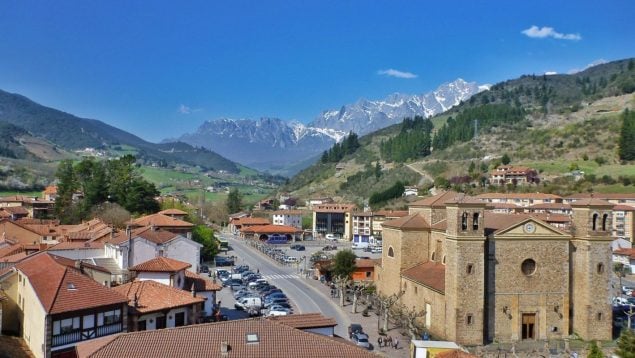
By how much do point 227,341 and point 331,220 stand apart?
10260 cm

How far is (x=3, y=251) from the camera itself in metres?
41.3

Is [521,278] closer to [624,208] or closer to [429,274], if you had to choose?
[429,274]

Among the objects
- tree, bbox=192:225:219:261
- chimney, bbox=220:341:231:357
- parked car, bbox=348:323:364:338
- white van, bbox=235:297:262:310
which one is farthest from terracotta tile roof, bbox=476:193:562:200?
chimney, bbox=220:341:231:357

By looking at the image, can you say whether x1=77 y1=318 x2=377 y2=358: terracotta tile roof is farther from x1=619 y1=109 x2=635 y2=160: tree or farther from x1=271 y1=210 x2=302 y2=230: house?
x1=619 y1=109 x2=635 y2=160: tree

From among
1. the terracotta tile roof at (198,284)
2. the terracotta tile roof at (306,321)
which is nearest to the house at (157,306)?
the terracotta tile roof at (198,284)

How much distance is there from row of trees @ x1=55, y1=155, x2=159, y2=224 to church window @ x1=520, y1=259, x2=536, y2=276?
49.2 metres

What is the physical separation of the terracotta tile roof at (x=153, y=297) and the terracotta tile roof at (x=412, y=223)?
2037cm

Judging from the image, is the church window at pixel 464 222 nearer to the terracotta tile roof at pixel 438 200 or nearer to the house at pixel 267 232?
the terracotta tile roof at pixel 438 200

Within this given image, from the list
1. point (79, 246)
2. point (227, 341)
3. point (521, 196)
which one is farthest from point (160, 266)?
point (521, 196)

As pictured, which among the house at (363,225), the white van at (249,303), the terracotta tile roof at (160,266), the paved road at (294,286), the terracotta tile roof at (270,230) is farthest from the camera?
the house at (363,225)

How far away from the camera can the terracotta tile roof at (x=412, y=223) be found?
4478 cm

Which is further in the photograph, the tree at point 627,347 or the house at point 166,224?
the house at point 166,224

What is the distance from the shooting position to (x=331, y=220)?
403 feet

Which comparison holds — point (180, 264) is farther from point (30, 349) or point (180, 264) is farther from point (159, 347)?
point (159, 347)
